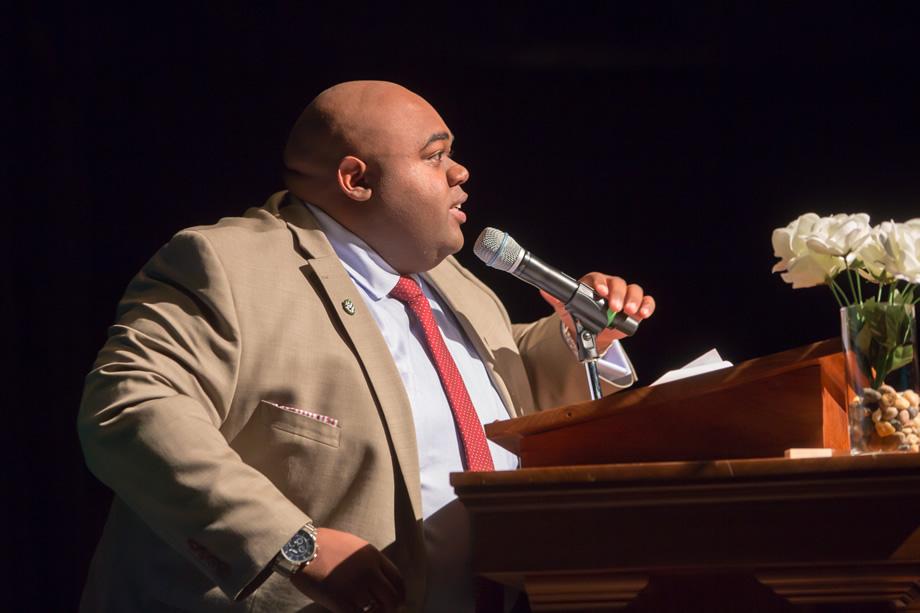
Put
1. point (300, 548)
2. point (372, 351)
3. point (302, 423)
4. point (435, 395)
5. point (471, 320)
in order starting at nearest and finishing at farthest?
point (300, 548) < point (302, 423) < point (372, 351) < point (435, 395) < point (471, 320)

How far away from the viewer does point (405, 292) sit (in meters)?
2.39

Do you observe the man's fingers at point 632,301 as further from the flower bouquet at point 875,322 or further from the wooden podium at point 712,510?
the wooden podium at point 712,510

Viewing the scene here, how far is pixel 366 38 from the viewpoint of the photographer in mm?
3117

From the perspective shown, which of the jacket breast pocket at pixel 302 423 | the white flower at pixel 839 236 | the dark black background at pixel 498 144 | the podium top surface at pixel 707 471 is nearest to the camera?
the podium top surface at pixel 707 471

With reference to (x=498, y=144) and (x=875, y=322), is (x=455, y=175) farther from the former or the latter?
(x=875, y=322)

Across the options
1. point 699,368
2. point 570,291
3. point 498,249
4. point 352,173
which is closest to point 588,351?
point 570,291

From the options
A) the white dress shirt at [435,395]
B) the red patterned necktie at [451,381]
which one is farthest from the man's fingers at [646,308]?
the red patterned necktie at [451,381]

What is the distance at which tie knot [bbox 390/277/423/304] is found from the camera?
7.82 feet

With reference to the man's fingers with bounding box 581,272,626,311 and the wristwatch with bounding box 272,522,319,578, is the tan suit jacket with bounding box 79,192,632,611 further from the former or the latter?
the man's fingers with bounding box 581,272,626,311

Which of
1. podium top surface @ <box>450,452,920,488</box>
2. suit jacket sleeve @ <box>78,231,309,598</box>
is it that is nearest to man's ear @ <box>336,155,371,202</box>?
suit jacket sleeve @ <box>78,231,309,598</box>

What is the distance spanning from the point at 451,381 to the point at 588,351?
0.25m

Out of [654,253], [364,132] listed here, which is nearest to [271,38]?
[364,132]

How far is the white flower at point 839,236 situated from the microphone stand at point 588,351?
511 millimetres

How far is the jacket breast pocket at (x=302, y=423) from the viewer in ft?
6.56
